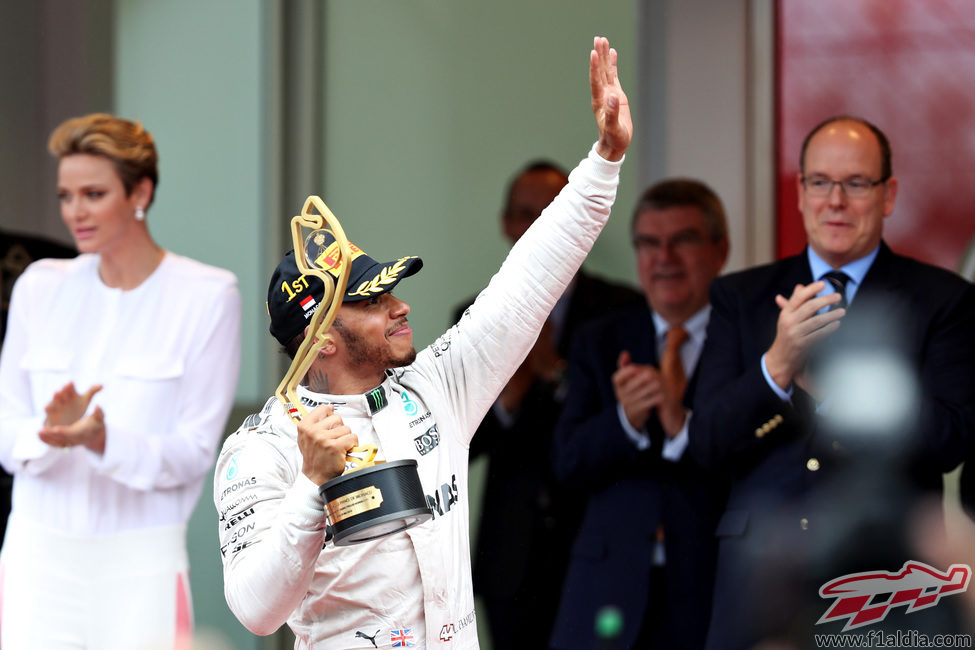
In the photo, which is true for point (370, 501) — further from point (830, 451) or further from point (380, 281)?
point (830, 451)

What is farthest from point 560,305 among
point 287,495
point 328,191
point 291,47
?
point 287,495

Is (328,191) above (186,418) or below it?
above

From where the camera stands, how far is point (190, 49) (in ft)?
17.5

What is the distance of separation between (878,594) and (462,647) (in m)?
1.33

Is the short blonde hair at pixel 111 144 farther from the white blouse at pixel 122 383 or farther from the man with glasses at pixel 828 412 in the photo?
the man with glasses at pixel 828 412

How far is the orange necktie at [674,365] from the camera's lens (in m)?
3.86

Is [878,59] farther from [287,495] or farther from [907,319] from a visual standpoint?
[287,495]

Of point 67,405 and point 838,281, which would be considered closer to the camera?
point 838,281

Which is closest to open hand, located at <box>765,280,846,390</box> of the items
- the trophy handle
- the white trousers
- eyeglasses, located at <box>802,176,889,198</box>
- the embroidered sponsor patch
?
eyeglasses, located at <box>802,176,889,198</box>

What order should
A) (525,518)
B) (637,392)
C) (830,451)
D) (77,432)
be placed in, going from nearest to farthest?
(830,451) < (77,432) < (637,392) < (525,518)

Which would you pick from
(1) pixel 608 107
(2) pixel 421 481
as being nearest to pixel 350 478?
(2) pixel 421 481

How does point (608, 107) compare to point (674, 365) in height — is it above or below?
above

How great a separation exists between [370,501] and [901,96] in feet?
10.3

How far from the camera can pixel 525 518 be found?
4.52m
